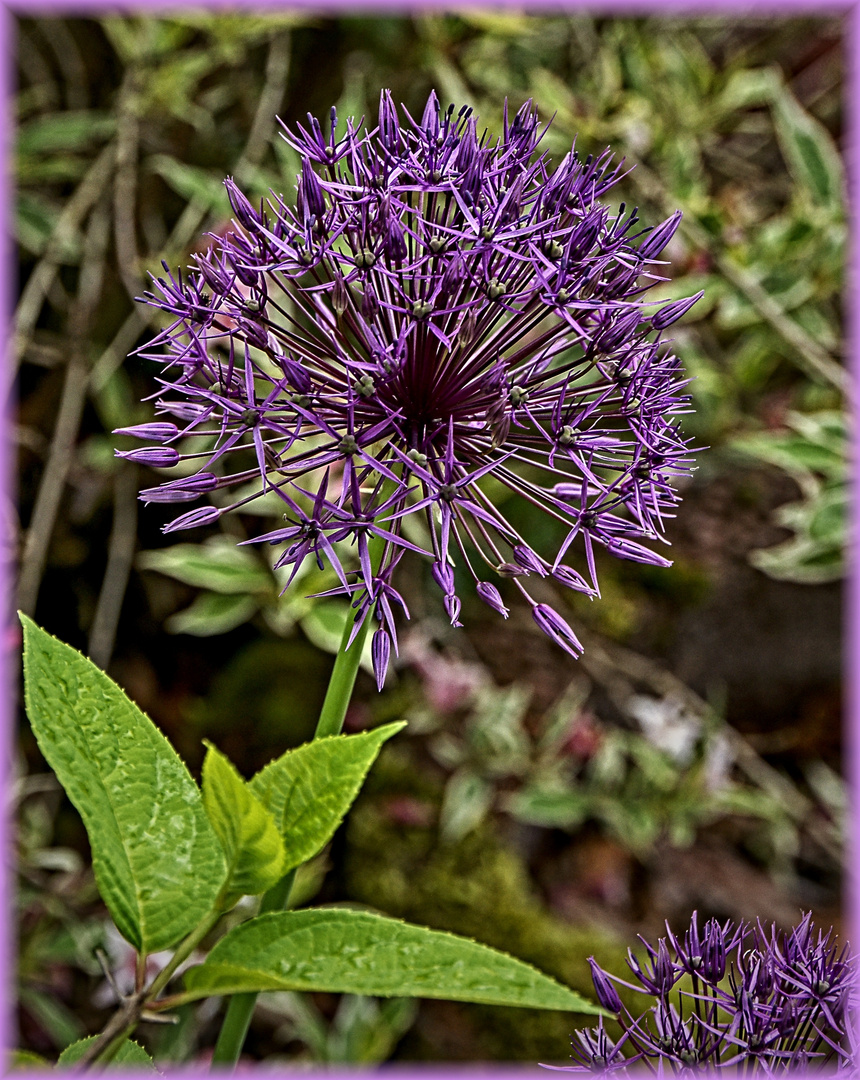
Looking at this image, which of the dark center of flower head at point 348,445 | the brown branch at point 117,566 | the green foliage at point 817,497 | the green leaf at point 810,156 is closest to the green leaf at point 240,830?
the dark center of flower head at point 348,445

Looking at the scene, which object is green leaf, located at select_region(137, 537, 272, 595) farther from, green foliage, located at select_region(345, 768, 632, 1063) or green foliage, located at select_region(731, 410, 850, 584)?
green foliage, located at select_region(731, 410, 850, 584)

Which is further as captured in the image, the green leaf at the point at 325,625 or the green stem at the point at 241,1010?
the green leaf at the point at 325,625

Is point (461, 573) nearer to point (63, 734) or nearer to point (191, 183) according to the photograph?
point (191, 183)

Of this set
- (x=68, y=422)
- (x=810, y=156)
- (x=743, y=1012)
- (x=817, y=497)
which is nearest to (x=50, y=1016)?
(x=68, y=422)

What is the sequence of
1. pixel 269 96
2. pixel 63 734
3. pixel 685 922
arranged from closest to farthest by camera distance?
pixel 63 734
pixel 269 96
pixel 685 922

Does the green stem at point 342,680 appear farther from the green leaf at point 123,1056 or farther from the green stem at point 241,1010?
the green leaf at point 123,1056

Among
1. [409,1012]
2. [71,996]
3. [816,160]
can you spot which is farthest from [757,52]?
[71,996]

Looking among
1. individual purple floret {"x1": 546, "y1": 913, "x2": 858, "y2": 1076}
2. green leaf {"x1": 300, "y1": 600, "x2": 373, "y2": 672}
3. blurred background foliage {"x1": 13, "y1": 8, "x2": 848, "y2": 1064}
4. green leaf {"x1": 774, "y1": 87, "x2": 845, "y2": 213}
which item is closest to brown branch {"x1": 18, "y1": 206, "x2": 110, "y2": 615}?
blurred background foliage {"x1": 13, "y1": 8, "x2": 848, "y2": 1064}
